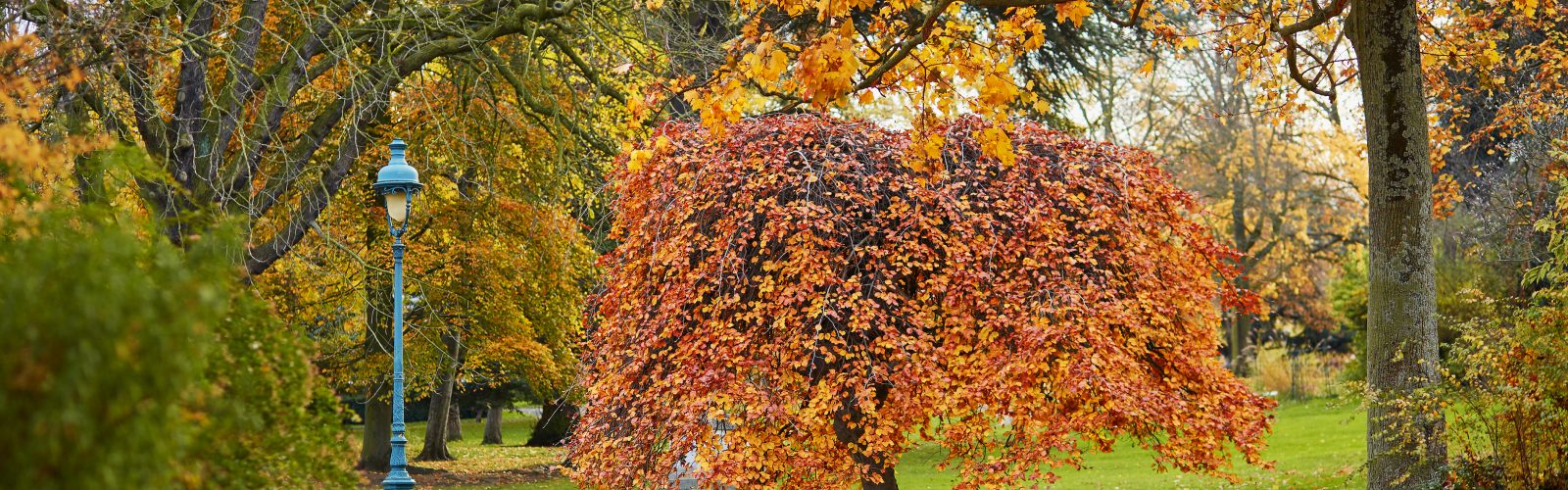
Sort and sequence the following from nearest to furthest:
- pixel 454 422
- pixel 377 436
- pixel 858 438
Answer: pixel 858 438
pixel 377 436
pixel 454 422

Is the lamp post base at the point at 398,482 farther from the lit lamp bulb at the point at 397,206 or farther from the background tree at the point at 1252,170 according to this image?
the background tree at the point at 1252,170

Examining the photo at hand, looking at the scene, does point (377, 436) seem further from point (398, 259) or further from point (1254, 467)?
point (1254, 467)

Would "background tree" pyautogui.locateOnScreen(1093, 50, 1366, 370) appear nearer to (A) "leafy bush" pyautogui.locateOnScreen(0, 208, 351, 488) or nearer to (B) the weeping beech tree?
(B) the weeping beech tree

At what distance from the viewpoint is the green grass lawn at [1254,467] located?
506 inches

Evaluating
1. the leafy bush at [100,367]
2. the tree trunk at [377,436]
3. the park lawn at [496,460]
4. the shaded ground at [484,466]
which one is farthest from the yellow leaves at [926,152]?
the tree trunk at [377,436]

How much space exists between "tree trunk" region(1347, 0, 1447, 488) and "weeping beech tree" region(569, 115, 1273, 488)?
935 millimetres

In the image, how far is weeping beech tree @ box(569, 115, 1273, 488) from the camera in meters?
7.14

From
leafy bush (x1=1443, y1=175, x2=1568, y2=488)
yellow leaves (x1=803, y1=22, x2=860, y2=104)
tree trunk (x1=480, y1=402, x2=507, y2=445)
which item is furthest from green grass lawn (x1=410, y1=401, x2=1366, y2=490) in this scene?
yellow leaves (x1=803, y1=22, x2=860, y2=104)

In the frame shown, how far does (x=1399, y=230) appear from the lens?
22.5 feet

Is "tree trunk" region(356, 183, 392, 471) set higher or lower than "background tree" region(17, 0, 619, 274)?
lower

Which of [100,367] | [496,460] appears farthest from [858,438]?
[496,460]

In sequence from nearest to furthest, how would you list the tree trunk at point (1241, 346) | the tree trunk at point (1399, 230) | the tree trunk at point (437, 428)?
the tree trunk at point (1399, 230) < the tree trunk at point (437, 428) < the tree trunk at point (1241, 346)

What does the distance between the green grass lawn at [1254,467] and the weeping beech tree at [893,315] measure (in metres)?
3.24

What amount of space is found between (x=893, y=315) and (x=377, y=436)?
12852 millimetres
